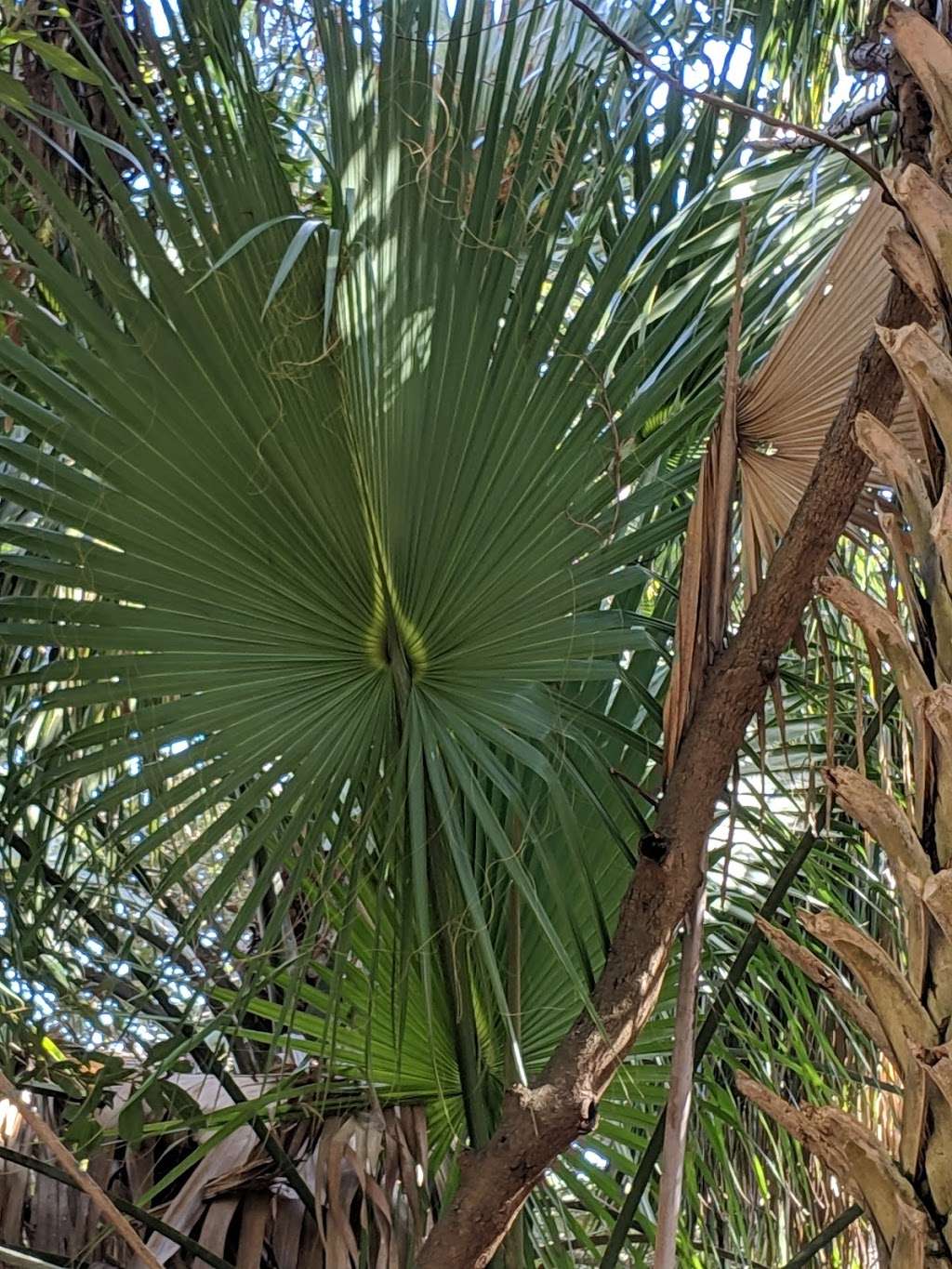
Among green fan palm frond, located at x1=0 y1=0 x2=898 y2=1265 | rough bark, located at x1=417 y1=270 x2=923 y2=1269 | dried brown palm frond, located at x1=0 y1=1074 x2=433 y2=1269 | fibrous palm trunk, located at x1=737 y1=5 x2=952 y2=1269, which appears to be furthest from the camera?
dried brown palm frond, located at x1=0 y1=1074 x2=433 y2=1269

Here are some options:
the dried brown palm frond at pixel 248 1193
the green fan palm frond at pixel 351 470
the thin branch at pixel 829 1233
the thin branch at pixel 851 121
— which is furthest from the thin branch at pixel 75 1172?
the thin branch at pixel 851 121

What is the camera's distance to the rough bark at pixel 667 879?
751 mm

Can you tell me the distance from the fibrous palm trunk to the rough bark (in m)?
0.15

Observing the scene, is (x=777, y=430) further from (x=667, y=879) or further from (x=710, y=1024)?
(x=710, y=1024)

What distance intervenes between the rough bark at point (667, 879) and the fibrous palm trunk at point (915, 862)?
0.15 meters

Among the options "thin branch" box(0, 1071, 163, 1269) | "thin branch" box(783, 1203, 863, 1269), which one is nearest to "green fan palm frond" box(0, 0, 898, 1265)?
"thin branch" box(0, 1071, 163, 1269)

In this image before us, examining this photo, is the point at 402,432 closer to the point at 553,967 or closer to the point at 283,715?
the point at 283,715

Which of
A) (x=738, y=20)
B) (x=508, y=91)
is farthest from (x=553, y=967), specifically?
(x=738, y=20)

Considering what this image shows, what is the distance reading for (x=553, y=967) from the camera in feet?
3.53

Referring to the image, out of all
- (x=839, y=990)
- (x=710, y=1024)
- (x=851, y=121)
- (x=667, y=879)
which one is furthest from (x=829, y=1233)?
(x=851, y=121)

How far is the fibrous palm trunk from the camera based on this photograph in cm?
50

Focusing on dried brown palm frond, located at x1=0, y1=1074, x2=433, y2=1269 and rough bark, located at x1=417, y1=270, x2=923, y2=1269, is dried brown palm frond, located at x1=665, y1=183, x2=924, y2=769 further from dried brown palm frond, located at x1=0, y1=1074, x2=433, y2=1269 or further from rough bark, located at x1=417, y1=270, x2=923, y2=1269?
dried brown palm frond, located at x1=0, y1=1074, x2=433, y2=1269

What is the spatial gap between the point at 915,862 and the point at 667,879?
26 centimetres

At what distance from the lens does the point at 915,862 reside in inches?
20.8
